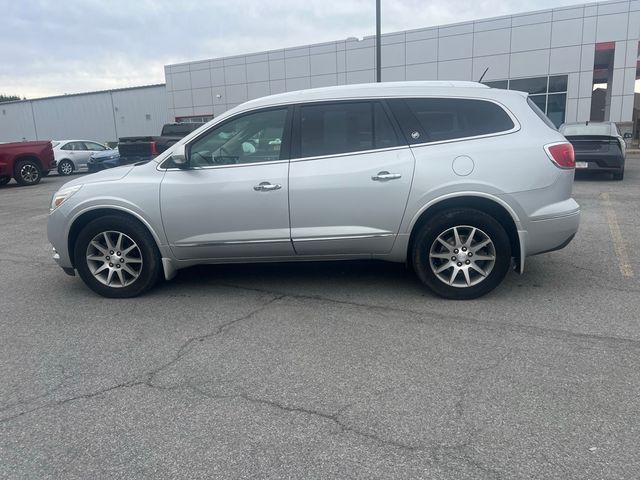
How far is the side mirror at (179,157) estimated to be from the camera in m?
4.73

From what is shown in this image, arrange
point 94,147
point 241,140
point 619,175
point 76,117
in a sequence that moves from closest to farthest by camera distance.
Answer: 1. point 241,140
2. point 619,175
3. point 94,147
4. point 76,117

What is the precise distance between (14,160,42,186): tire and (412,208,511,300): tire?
1620 cm

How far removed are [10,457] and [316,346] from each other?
1.98 m

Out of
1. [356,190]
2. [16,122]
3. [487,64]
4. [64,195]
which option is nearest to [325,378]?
[356,190]

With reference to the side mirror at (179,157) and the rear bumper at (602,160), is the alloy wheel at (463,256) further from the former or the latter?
the rear bumper at (602,160)

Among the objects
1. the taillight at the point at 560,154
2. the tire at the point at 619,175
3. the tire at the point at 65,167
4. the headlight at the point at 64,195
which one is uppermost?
the taillight at the point at 560,154

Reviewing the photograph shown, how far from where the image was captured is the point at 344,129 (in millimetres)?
4746

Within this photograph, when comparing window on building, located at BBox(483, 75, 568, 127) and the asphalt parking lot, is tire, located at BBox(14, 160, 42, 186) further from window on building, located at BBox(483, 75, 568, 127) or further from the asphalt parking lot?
window on building, located at BBox(483, 75, 568, 127)

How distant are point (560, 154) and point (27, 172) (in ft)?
56.2

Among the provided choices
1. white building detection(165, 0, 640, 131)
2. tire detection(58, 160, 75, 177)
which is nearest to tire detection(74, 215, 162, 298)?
tire detection(58, 160, 75, 177)

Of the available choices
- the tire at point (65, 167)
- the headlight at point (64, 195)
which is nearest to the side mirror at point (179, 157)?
the headlight at point (64, 195)

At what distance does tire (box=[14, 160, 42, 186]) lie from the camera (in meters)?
16.9

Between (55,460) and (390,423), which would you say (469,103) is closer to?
(390,423)

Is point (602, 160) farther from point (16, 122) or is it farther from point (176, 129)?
point (16, 122)
